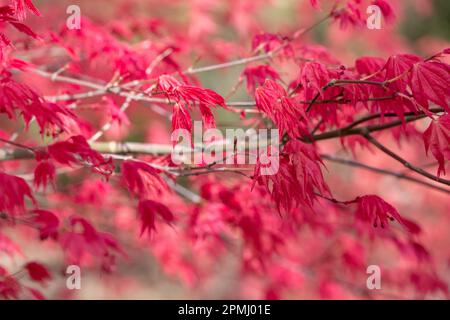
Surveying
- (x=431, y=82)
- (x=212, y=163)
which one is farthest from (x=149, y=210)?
(x=431, y=82)

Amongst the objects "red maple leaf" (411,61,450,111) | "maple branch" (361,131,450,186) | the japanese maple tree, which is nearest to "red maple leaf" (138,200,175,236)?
the japanese maple tree

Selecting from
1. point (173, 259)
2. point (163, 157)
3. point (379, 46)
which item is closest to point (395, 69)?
point (163, 157)

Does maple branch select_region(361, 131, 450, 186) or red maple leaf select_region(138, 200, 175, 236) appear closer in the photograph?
maple branch select_region(361, 131, 450, 186)

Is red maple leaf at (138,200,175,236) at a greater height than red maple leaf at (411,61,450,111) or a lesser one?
lesser

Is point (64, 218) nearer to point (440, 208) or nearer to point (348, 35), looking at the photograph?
point (440, 208)

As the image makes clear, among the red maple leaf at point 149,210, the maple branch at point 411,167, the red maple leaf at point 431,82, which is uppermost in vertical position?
the red maple leaf at point 431,82

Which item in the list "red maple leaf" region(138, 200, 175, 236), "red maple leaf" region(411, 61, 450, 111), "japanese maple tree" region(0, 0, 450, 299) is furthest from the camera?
"red maple leaf" region(138, 200, 175, 236)

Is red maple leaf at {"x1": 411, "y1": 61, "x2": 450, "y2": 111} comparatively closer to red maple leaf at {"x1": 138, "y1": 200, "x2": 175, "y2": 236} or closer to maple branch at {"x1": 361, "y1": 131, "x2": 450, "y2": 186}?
maple branch at {"x1": 361, "y1": 131, "x2": 450, "y2": 186}

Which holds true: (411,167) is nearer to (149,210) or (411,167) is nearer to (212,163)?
(212,163)

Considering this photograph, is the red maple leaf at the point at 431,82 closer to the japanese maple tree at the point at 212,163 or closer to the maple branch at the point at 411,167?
the japanese maple tree at the point at 212,163

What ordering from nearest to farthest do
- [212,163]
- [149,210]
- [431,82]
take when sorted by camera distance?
[431,82]
[212,163]
[149,210]

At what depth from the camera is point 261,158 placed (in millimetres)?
1874

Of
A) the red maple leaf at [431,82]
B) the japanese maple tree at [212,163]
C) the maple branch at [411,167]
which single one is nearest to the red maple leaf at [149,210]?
the japanese maple tree at [212,163]
